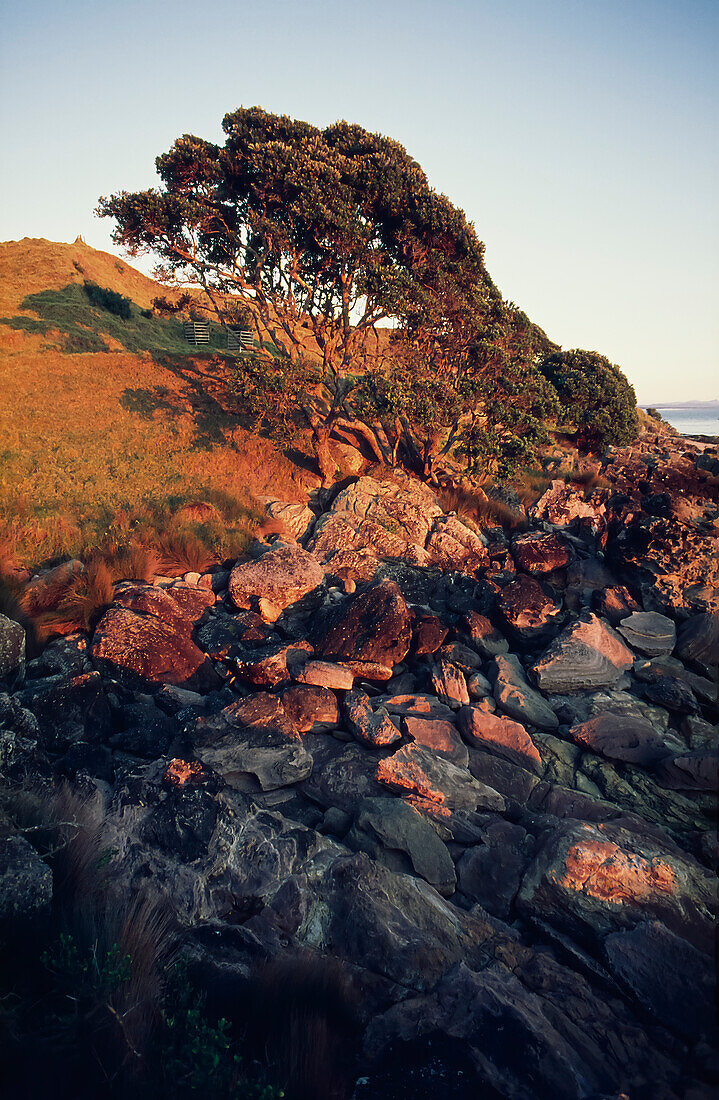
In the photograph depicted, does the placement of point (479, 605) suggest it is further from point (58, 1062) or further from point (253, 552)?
point (58, 1062)

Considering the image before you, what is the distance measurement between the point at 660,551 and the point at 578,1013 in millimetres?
9208

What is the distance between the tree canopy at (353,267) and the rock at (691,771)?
9.47 meters

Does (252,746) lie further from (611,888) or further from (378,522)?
(378,522)

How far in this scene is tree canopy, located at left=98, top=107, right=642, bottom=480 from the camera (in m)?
14.5

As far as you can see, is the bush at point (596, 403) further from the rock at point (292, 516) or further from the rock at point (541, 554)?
the rock at point (292, 516)

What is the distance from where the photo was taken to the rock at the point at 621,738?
23.6 ft

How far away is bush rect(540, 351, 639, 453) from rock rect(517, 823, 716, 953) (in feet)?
68.3

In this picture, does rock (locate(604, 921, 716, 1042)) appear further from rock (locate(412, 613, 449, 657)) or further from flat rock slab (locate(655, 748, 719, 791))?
rock (locate(412, 613, 449, 657))

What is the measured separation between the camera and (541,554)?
1195 centimetres

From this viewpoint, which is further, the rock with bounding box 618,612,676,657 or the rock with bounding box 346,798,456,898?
the rock with bounding box 618,612,676,657

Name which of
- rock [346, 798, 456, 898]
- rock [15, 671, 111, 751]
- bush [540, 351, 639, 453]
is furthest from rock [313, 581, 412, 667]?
bush [540, 351, 639, 453]

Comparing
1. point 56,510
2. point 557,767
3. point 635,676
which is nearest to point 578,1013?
point 557,767

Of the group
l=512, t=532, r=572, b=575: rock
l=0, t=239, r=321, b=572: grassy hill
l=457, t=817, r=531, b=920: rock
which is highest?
l=0, t=239, r=321, b=572: grassy hill

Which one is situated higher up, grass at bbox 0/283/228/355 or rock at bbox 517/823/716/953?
grass at bbox 0/283/228/355
